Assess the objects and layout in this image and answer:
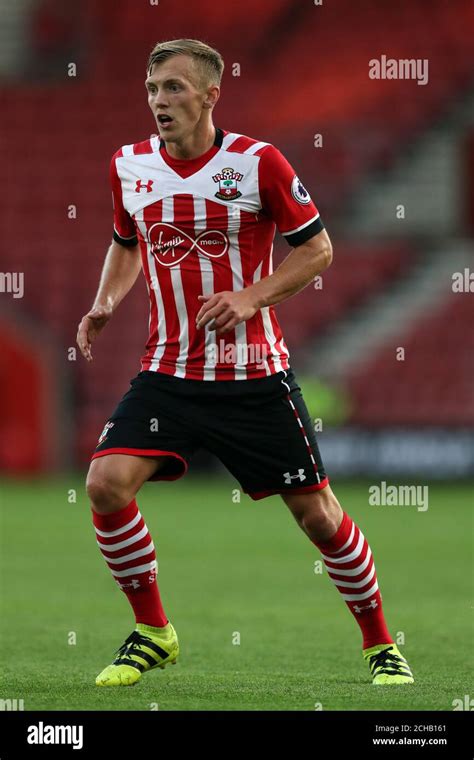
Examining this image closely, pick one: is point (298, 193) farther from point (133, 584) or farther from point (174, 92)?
point (133, 584)

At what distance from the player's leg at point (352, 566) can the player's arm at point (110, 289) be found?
95 cm

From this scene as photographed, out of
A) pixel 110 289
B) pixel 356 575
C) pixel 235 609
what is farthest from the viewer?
pixel 235 609

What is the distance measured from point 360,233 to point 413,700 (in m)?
15.3

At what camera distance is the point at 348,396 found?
17109 millimetres

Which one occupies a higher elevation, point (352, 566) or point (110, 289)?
point (110, 289)

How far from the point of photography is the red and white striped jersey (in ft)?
17.2

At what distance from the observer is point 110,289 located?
5570mm

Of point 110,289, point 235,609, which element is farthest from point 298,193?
point 235,609

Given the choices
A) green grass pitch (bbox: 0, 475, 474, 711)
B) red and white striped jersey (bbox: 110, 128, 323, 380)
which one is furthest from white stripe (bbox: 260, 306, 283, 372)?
green grass pitch (bbox: 0, 475, 474, 711)

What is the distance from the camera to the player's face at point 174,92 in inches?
203

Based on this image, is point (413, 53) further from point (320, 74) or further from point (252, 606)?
point (252, 606)

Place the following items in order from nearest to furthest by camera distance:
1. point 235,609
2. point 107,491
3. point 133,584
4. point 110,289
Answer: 1. point 107,491
2. point 133,584
3. point 110,289
4. point 235,609

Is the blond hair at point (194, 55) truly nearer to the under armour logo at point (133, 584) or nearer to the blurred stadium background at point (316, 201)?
the under armour logo at point (133, 584)

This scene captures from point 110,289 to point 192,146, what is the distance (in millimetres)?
669
